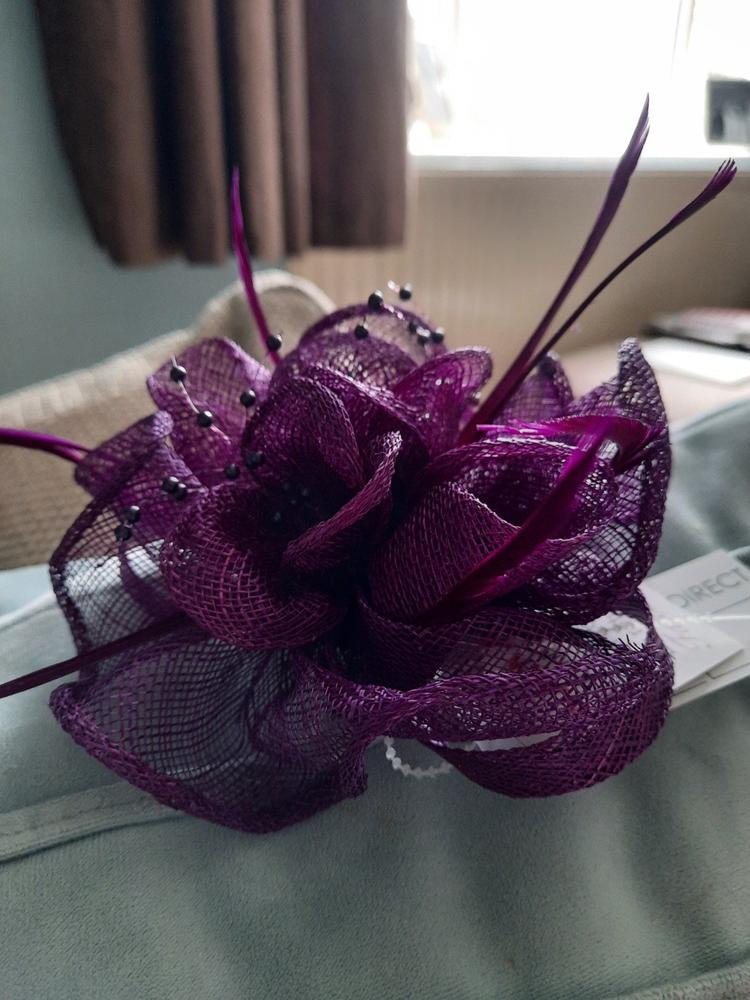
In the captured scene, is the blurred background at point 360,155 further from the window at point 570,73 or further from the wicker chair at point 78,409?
the wicker chair at point 78,409

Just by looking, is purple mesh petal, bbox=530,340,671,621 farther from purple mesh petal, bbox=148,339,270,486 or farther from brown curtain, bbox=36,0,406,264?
brown curtain, bbox=36,0,406,264

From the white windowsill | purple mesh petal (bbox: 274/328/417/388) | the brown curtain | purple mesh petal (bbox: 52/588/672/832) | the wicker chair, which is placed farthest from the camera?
the white windowsill

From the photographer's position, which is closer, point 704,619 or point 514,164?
point 704,619

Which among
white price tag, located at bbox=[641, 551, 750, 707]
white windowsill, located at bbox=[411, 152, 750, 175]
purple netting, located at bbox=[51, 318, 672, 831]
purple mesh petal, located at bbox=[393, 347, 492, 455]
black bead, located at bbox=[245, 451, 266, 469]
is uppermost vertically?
white windowsill, located at bbox=[411, 152, 750, 175]

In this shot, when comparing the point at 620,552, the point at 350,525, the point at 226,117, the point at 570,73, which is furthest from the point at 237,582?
the point at 570,73

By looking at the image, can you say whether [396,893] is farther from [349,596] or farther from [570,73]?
[570,73]

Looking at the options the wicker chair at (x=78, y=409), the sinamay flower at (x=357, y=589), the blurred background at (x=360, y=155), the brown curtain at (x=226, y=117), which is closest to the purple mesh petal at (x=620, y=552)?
the sinamay flower at (x=357, y=589)

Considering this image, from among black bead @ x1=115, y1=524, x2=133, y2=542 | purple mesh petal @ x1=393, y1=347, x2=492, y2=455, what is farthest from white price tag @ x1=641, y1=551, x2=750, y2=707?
black bead @ x1=115, y1=524, x2=133, y2=542
